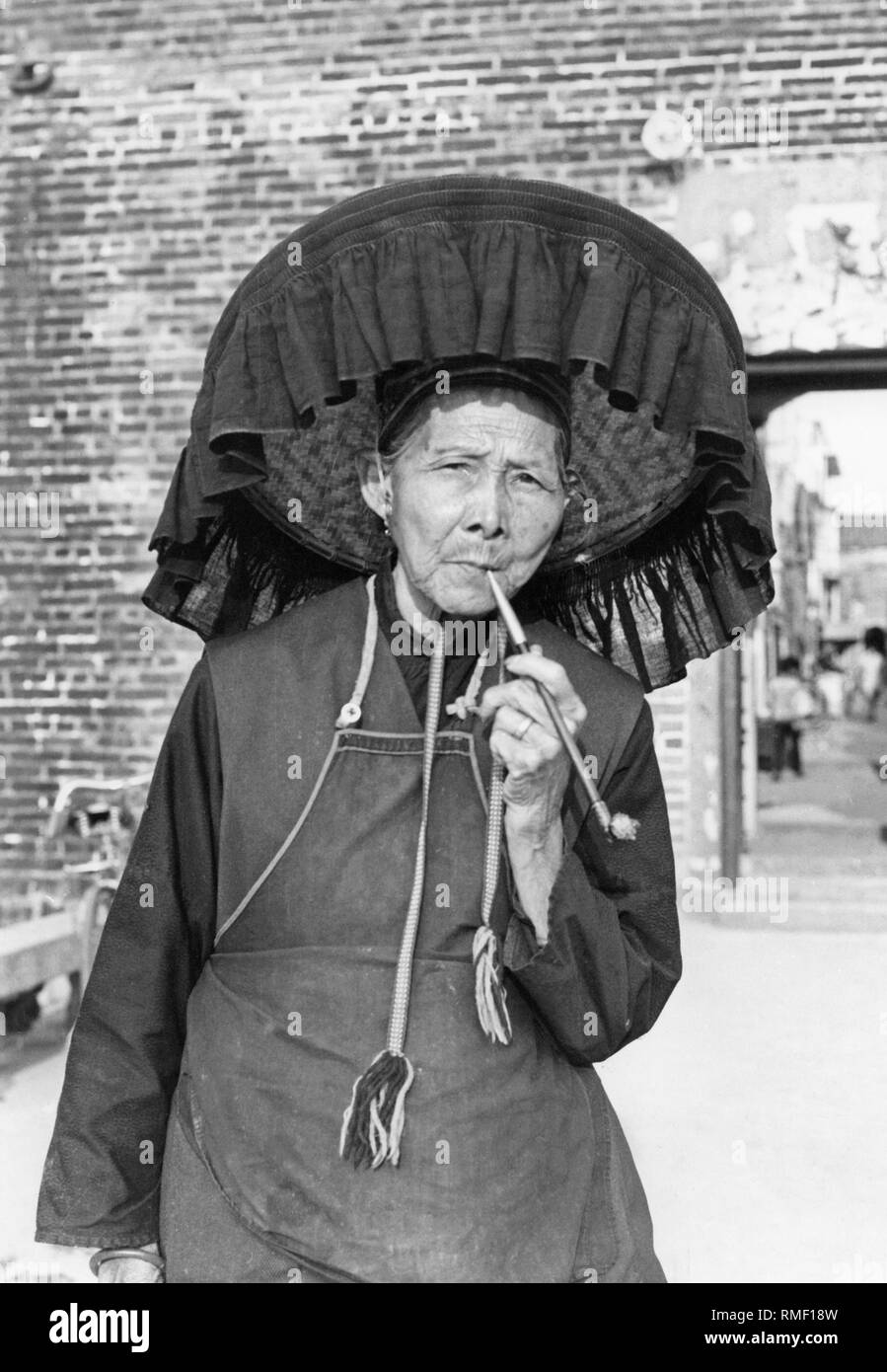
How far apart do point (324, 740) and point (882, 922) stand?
5427 mm

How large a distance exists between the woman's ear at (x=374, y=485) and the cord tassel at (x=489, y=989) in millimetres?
548

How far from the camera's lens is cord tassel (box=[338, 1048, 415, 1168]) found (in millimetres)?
1627

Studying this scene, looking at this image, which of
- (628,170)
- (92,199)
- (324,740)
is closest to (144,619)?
(92,199)

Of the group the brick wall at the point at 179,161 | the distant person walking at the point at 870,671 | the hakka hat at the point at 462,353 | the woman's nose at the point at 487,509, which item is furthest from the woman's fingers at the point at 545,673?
the distant person walking at the point at 870,671

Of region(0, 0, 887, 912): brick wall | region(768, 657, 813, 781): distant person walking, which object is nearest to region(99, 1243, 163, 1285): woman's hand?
region(0, 0, 887, 912): brick wall

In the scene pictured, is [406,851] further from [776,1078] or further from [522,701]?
[776,1078]

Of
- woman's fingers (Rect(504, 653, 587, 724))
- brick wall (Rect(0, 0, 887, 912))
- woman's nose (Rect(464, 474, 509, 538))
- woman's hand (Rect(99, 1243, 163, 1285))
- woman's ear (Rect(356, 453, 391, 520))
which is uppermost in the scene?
brick wall (Rect(0, 0, 887, 912))

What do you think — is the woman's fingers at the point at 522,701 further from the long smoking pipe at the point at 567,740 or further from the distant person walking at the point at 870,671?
the distant person walking at the point at 870,671

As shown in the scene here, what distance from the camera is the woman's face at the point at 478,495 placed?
174cm

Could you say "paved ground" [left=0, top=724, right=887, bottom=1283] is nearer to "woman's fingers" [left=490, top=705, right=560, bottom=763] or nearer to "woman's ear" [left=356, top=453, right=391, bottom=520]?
"woman's ear" [left=356, top=453, right=391, bottom=520]

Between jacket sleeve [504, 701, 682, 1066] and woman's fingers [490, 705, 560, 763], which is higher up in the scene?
woman's fingers [490, 705, 560, 763]

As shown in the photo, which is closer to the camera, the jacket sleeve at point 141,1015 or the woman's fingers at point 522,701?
the woman's fingers at point 522,701

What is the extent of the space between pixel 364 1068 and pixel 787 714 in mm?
6005

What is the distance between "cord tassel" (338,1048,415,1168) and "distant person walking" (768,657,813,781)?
5.92 m
